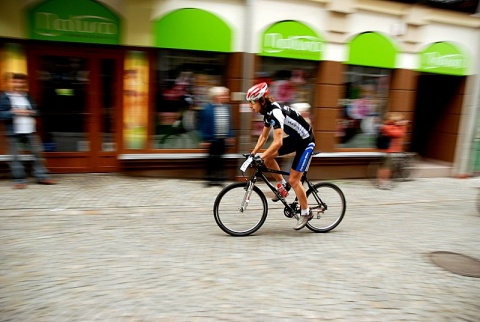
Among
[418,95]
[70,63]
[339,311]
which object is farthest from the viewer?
[418,95]

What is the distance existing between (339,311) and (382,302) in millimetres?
491

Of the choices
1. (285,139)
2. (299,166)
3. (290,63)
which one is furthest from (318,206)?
(290,63)

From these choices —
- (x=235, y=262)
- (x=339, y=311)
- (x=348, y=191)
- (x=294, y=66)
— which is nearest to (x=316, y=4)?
(x=294, y=66)

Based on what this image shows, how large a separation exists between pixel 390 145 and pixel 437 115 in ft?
10.8

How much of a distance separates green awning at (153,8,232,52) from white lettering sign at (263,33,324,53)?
86cm

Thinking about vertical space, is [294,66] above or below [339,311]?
above

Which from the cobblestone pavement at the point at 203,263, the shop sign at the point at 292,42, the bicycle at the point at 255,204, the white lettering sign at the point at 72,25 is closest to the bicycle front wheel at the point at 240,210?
the bicycle at the point at 255,204

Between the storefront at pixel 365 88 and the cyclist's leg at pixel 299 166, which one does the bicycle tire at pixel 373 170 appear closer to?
the storefront at pixel 365 88

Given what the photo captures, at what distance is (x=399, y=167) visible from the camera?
378 inches

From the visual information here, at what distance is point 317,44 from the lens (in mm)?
8891

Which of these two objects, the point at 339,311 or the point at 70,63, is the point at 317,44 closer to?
the point at 70,63

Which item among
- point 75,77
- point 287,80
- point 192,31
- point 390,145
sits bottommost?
point 390,145

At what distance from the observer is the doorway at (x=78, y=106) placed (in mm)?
7539

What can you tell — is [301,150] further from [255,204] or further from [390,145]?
[390,145]
